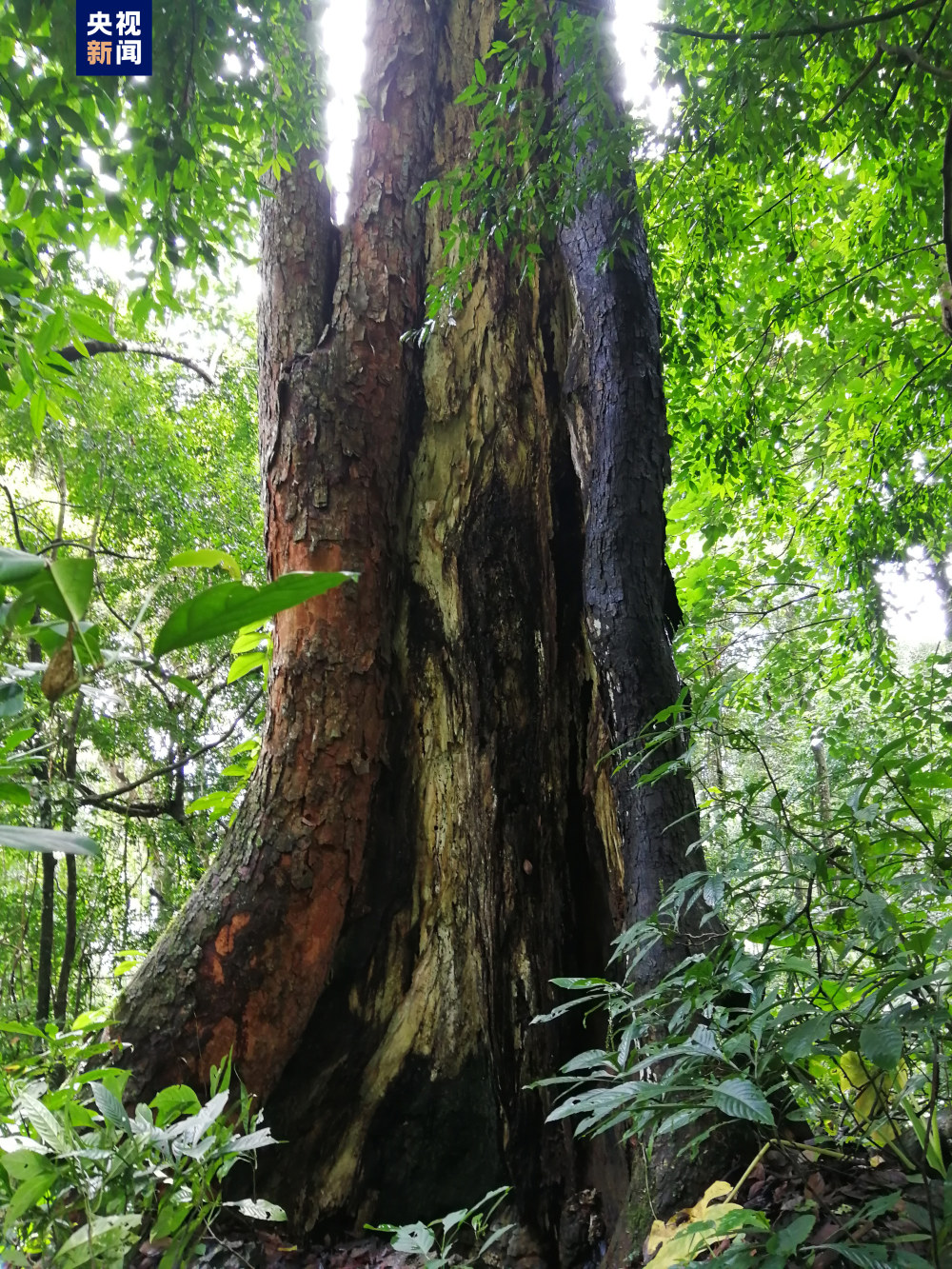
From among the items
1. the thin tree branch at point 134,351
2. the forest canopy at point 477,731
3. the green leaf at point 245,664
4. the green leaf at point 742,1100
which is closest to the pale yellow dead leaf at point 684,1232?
the forest canopy at point 477,731

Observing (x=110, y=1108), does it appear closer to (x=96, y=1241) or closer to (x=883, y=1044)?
(x=96, y=1241)

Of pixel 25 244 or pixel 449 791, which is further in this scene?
pixel 449 791

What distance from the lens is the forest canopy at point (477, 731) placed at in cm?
96

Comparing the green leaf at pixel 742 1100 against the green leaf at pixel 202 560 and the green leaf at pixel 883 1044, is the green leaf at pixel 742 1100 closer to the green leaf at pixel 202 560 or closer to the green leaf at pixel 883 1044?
the green leaf at pixel 883 1044

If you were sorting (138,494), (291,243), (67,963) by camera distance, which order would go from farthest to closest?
(138,494) → (67,963) → (291,243)

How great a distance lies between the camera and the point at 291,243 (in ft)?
9.54

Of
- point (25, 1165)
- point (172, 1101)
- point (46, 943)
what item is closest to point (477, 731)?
point (172, 1101)

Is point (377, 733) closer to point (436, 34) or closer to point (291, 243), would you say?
point (291, 243)

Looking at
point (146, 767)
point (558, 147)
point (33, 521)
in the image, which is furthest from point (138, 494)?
point (558, 147)

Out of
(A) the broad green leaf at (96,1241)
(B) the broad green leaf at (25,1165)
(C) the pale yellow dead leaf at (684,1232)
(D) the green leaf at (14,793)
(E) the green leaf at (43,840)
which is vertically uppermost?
(D) the green leaf at (14,793)

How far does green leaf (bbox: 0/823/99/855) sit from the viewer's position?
0.45m

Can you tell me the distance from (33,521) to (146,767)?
2311 millimetres

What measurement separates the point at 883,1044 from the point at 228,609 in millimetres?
761

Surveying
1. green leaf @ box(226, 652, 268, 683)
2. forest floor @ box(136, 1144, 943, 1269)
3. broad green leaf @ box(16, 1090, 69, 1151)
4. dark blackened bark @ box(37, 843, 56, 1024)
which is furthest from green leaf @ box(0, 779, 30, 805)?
dark blackened bark @ box(37, 843, 56, 1024)
